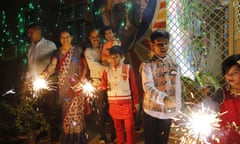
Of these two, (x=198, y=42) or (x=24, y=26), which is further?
(x=24, y=26)

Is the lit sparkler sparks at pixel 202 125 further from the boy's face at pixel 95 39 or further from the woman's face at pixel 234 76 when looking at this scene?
the boy's face at pixel 95 39

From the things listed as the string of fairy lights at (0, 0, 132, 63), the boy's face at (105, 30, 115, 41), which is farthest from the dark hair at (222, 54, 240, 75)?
the string of fairy lights at (0, 0, 132, 63)

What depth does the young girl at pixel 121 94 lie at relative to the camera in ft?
14.4

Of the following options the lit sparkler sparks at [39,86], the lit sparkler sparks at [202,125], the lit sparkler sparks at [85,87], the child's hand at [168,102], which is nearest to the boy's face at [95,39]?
the lit sparkler sparks at [85,87]

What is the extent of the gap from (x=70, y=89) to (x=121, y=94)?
1.20m

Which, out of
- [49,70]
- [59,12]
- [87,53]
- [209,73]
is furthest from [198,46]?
[59,12]

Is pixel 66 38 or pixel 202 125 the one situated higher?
pixel 66 38

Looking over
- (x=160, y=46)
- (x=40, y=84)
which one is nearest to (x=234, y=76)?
(x=160, y=46)

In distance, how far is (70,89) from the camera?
512 cm

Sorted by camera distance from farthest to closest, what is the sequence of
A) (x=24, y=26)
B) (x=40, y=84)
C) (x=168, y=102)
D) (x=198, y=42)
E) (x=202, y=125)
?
(x=24, y=26), (x=40, y=84), (x=198, y=42), (x=168, y=102), (x=202, y=125)

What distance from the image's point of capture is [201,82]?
4.72 m

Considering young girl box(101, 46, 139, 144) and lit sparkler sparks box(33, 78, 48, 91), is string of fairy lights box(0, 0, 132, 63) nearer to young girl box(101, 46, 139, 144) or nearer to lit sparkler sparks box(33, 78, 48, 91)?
lit sparkler sparks box(33, 78, 48, 91)

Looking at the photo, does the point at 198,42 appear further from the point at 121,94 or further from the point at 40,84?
the point at 40,84

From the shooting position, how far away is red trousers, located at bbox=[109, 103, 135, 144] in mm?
4383
